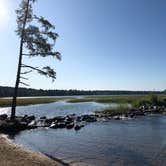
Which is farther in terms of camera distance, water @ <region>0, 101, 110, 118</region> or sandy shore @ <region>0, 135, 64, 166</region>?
water @ <region>0, 101, 110, 118</region>

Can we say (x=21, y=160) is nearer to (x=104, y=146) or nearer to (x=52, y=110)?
(x=104, y=146)

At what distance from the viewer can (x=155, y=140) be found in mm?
21219

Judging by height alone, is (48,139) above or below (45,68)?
below

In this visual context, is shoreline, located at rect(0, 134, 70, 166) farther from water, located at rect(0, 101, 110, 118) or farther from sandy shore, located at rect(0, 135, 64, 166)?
water, located at rect(0, 101, 110, 118)

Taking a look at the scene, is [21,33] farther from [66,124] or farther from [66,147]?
[66,147]

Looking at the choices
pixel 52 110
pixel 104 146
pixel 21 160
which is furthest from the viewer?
pixel 52 110

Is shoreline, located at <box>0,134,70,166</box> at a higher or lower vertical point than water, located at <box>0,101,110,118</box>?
lower

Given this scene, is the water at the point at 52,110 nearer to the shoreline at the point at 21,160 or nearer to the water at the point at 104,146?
the water at the point at 104,146

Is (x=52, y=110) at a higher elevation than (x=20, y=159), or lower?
higher

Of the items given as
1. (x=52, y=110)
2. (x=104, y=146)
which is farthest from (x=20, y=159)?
(x=52, y=110)

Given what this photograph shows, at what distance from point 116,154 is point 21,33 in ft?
59.8

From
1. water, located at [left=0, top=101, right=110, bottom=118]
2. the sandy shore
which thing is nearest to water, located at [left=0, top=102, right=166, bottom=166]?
the sandy shore

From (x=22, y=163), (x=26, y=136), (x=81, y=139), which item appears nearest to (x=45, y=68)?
(x=26, y=136)

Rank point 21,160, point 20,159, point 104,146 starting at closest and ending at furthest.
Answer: point 21,160
point 20,159
point 104,146
